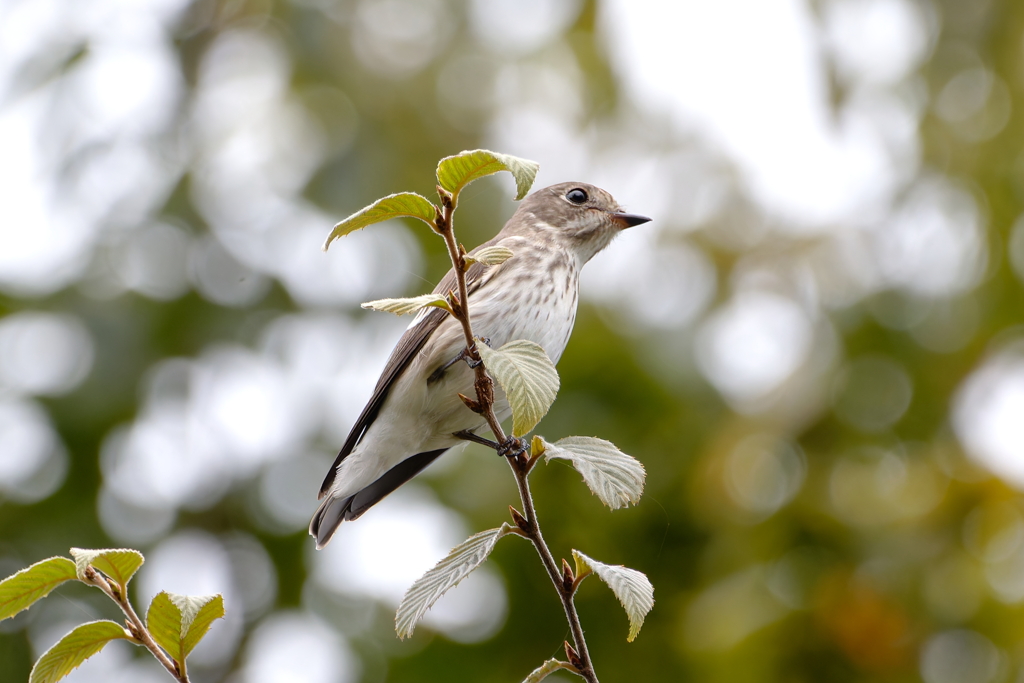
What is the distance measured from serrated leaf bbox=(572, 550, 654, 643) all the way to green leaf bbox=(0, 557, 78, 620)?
3.24 ft

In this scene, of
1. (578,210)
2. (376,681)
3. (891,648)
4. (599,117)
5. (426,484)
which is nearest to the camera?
(578,210)

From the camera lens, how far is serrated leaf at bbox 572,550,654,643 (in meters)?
1.90

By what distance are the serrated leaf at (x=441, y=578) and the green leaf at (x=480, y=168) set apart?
72cm

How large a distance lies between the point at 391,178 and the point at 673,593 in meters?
3.33

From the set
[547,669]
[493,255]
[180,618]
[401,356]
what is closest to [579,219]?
[401,356]

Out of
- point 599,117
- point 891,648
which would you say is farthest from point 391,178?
point 891,648

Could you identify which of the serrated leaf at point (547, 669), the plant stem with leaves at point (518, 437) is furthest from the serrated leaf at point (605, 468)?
the serrated leaf at point (547, 669)

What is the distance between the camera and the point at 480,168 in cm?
183

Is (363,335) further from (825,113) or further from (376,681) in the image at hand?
Result: (825,113)

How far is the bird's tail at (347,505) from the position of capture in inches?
140

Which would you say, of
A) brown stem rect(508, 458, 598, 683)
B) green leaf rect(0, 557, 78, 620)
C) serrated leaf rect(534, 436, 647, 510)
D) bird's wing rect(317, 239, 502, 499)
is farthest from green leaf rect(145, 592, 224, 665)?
bird's wing rect(317, 239, 502, 499)

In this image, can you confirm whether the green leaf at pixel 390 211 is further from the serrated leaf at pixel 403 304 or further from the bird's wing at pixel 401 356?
the bird's wing at pixel 401 356

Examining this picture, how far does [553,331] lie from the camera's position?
10.7 feet

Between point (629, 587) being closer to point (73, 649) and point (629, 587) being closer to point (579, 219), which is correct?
point (73, 649)
